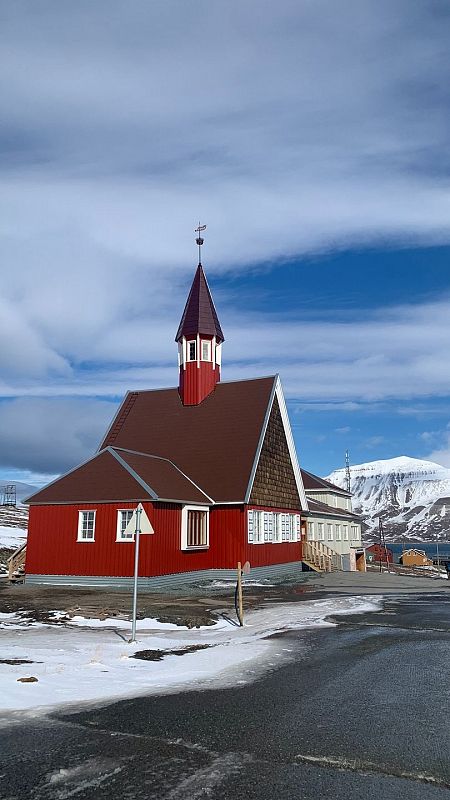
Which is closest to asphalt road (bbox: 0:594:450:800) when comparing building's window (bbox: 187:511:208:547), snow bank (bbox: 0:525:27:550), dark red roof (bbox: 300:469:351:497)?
building's window (bbox: 187:511:208:547)

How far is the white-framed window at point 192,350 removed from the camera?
108 feet

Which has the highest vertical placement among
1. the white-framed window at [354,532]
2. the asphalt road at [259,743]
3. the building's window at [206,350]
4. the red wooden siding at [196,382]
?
the building's window at [206,350]

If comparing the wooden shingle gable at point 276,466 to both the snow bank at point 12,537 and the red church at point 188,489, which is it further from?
the snow bank at point 12,537

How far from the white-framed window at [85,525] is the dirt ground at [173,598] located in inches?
80.3

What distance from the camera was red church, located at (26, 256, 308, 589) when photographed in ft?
76.1

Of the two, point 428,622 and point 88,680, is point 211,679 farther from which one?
point 428,622

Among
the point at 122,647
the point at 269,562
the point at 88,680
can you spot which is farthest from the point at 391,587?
the point at 88,680

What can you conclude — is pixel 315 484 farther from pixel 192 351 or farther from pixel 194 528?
pixel 194 528

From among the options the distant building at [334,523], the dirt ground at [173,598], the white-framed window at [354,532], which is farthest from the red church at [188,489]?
the white-framed window at [354,532]

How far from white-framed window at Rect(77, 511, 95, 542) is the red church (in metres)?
0.04

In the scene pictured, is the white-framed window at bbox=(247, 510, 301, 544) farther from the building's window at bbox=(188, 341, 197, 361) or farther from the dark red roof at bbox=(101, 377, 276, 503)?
the building's window at bbox=(188, 341, 197, 361)

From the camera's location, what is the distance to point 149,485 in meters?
23.4

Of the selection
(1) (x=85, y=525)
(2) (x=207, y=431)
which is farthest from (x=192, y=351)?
(1) (x=85, y=525)

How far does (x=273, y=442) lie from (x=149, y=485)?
351 inches
